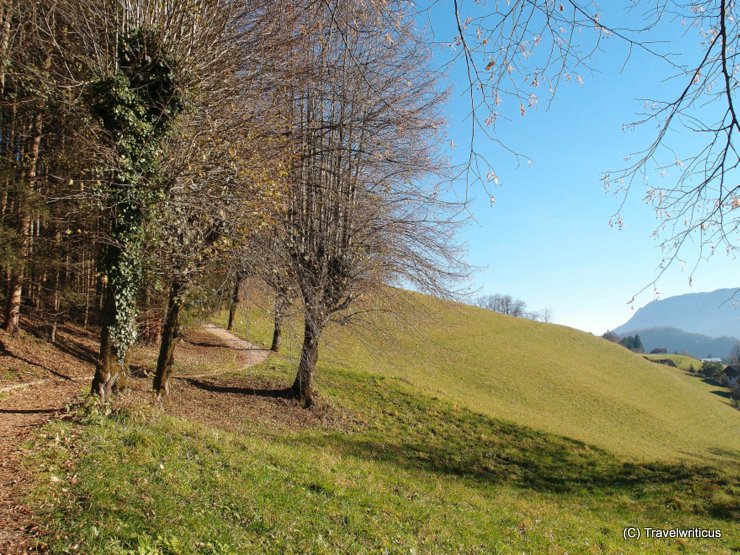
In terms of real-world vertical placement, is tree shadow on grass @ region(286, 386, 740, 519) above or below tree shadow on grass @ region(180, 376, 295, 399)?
below

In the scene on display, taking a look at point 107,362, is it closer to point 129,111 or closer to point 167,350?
point 167,350

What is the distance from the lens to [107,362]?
8773mm

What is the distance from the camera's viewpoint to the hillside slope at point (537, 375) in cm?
1608

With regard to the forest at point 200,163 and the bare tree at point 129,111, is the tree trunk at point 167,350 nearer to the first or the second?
the forest at point 200,163

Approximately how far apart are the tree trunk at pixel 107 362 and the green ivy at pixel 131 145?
0.08 m

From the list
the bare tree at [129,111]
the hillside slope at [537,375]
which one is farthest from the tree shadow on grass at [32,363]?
the hillside slope at [537,375]

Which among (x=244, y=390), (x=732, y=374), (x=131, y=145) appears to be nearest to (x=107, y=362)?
(x=131, y=145)

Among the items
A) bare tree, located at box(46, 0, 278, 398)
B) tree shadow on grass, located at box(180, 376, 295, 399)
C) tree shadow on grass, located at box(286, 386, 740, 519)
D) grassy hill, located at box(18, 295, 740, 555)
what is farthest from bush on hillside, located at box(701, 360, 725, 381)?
bare tree, located at box(46, 0, 278, 398)

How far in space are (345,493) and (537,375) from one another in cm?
3593

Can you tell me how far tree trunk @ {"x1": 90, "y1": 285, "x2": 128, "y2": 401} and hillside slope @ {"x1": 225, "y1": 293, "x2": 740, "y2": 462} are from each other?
3.21 m

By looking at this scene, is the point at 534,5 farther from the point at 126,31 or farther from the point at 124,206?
the point at 126,31

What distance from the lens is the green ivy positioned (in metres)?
8.82

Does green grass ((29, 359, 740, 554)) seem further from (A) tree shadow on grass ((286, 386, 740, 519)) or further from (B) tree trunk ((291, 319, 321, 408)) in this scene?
(B) tree trunk ((291, 319, 321, 408))

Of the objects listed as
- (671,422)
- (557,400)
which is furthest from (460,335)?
(671,422)
